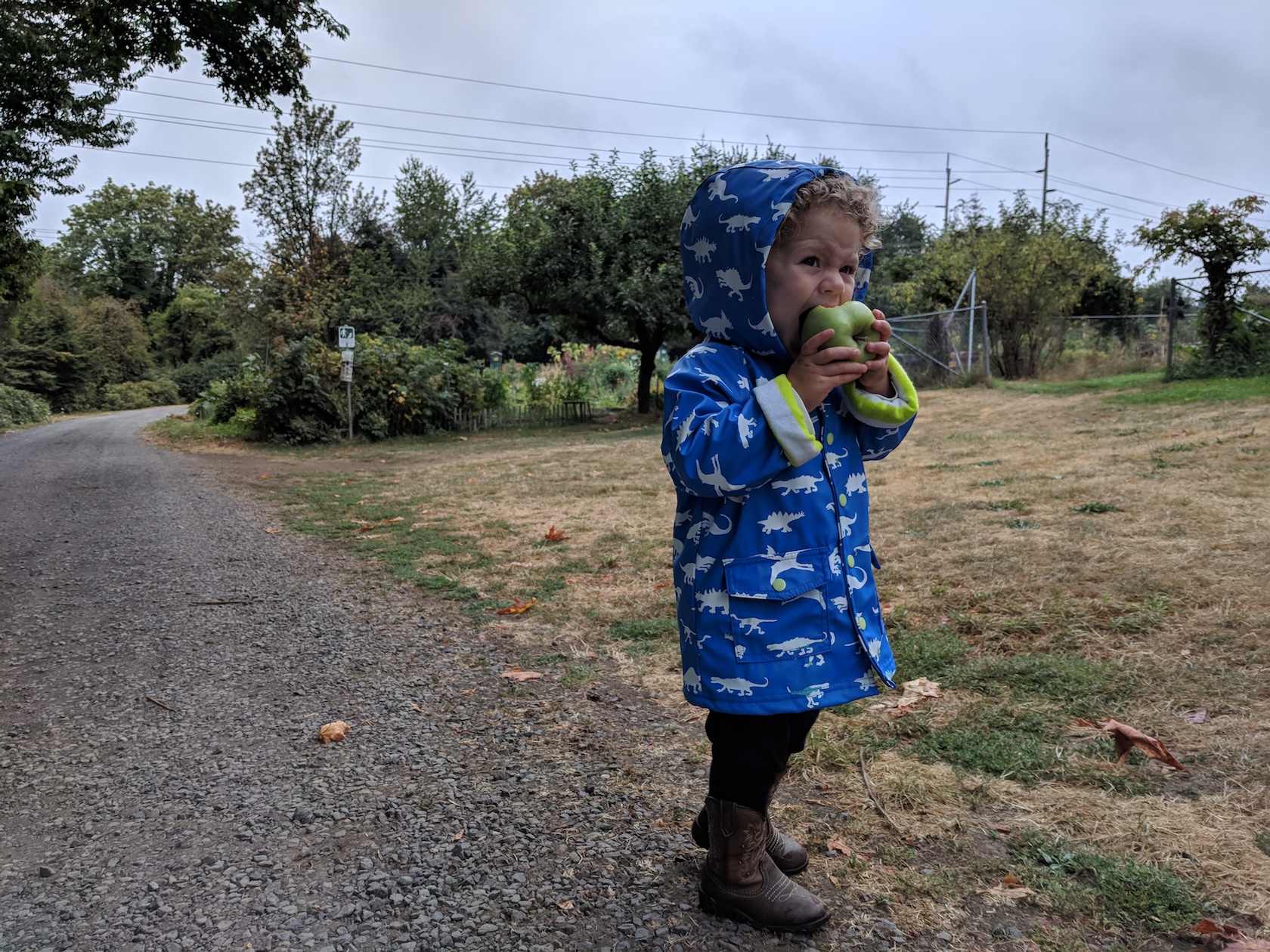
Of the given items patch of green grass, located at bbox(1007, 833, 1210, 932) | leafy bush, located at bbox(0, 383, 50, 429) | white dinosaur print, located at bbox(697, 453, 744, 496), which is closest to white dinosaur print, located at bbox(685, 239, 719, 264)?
white dinosaur print, located at bbox(697, 453, 744, 496)

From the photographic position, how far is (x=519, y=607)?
475 cm

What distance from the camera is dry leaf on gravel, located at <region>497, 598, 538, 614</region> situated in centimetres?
466

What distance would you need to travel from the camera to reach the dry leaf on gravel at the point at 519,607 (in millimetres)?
4656

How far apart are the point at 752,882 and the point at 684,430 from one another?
105 cm

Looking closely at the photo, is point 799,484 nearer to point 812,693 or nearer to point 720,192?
point 812,693

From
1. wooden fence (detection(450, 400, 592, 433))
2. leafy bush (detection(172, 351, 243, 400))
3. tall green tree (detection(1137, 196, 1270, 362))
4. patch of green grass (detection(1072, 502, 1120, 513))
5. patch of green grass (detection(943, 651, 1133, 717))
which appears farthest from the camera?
leafy bush (detection(172, 351, 243, 400))

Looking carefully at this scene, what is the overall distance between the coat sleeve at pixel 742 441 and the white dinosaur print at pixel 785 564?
152 millimetres

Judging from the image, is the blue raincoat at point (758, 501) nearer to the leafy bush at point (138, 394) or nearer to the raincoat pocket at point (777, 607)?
the raincoat pocket at point (777, 607)

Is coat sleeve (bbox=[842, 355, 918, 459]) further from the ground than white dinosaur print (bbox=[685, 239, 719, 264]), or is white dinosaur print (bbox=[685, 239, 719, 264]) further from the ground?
white dinosaur print (bbox=[685, 239, 719, 264])

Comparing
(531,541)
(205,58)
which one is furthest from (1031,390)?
(205,58)

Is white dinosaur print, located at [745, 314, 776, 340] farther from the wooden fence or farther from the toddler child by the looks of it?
the wooden fence

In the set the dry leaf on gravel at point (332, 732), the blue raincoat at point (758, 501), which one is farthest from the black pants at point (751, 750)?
the dry leaf on gravel at point (332, 732)

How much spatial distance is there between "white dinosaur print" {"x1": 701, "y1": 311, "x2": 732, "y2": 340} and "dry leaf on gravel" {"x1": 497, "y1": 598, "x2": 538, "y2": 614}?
9.91 ft

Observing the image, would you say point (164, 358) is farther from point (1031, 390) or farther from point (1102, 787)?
point (1102, 787)
